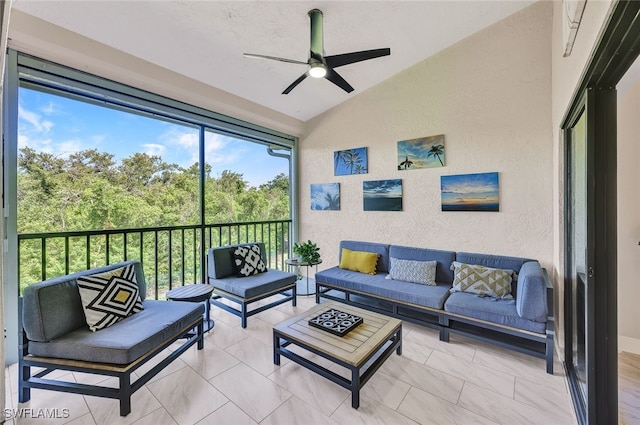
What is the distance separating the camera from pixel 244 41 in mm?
2850

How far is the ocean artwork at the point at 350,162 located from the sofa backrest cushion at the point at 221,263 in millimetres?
2064

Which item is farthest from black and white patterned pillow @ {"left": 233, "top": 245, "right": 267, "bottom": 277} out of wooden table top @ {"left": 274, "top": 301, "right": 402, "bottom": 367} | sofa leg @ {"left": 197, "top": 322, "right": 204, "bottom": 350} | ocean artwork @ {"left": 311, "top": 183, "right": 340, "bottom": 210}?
ocean artwork @ {"left": 311, "top": 183, "right": 340, "bottom": 210}

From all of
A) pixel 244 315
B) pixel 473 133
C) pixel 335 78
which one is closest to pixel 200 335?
pixel 244 315

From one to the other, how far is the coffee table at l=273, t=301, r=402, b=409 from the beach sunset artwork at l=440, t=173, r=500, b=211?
179cm

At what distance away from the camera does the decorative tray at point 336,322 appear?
212 cm

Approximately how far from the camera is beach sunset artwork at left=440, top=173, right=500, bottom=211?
10.1 ft

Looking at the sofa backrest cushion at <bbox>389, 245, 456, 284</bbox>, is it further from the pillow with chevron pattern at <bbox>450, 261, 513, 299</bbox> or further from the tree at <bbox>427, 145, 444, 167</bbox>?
the tree at <bbox>427, 145, 444, 167</bbox>

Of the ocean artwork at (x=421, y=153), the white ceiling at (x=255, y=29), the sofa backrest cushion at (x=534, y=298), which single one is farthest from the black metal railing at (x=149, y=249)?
the sofa backrest cushion at (x=534, y=298)

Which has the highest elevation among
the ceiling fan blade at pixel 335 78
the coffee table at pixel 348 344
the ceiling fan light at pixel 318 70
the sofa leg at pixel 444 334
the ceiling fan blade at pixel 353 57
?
the ceiling fan blade at pixel 353 57

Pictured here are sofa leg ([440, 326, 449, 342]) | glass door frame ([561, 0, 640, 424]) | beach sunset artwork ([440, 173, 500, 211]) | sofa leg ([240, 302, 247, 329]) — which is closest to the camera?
glass door frame ([561, 0, 640, 424])

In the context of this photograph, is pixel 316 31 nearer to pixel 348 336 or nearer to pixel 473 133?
pixel 473 133

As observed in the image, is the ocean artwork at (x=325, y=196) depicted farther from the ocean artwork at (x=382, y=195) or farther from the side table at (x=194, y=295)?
the side table at (x=194, y=295)

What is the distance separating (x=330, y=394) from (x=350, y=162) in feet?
10.4

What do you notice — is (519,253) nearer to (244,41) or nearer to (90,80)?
(244,41)
